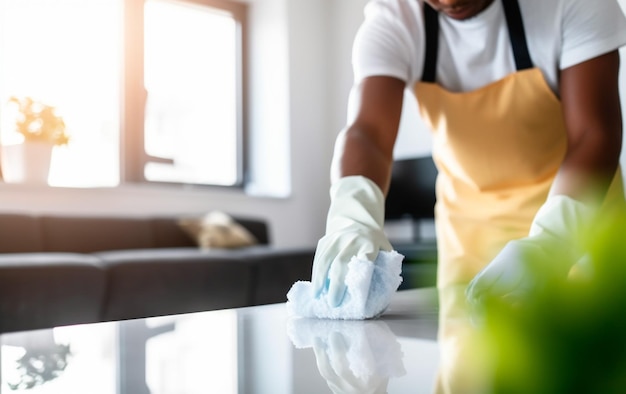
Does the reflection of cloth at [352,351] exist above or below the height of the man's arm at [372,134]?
below

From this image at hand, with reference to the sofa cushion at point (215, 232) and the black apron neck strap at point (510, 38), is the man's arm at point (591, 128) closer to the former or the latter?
the black apron neck strap at point (510, 38)

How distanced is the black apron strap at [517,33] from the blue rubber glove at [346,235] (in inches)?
16.4

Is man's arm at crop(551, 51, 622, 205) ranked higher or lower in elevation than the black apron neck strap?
lower

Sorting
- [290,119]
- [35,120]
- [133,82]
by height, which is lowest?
[35,120]

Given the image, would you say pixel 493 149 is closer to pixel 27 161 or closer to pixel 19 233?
pixel 19 233

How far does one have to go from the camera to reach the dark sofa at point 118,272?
212 centimetres

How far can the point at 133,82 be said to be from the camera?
3.95 meters

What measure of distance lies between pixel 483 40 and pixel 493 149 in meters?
0.21

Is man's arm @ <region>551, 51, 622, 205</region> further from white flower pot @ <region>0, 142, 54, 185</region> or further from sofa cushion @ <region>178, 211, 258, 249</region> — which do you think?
white flower pot @ <region>0, 142, 54, 185</region>

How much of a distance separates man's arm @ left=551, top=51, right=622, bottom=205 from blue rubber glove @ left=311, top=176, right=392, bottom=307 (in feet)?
0.87

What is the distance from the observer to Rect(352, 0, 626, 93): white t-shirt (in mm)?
1062

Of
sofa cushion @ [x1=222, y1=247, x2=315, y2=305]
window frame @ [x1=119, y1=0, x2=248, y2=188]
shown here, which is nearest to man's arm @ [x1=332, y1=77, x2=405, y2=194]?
sofa cushion @ [x1=222, y1=247, x2=315, y2=305]

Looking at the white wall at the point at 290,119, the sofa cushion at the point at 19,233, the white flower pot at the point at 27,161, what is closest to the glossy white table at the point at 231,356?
the sofa cushion at the point at 19,233

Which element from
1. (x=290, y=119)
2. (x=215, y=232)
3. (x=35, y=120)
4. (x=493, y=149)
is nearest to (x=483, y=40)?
(x=493, y=149)
